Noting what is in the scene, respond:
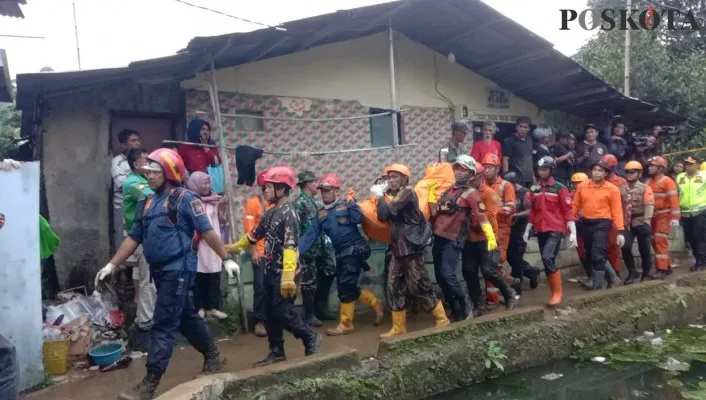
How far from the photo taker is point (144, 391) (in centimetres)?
414

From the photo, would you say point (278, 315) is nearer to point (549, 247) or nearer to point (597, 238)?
point (549, 247)

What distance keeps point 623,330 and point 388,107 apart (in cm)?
518

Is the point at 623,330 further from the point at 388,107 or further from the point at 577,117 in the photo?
the point at 577,117

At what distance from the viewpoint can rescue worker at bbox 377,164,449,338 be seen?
567 cm

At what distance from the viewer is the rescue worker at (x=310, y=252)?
6262mm

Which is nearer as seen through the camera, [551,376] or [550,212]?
[551,376]

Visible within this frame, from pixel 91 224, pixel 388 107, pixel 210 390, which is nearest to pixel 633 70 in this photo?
pixel 388 107

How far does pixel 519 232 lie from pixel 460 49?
3872mm

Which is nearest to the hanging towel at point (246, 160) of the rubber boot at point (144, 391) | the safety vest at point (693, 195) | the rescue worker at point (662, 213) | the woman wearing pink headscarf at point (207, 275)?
the woman wearing pink headscarf at point (207, 275)

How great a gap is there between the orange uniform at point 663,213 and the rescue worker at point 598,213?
1.77 meters

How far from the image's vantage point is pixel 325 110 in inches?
351

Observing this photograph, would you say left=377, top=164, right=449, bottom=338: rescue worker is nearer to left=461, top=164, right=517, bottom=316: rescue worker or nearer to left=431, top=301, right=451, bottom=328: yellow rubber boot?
left=431, top=301, right=451, bottom=328: yellow rubber boot

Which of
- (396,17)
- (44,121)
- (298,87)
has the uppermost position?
(396,17)

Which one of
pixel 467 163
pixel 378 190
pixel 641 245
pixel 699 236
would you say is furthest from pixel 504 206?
pixel 699 236
